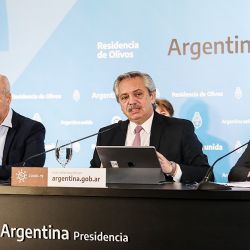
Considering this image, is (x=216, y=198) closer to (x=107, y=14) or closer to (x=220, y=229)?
(x=220, y=229)

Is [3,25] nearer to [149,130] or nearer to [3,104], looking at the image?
[3,104]

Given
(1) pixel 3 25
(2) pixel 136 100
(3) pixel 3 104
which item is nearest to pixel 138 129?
(2) pixel 136 100

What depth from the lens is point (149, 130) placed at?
150 inches

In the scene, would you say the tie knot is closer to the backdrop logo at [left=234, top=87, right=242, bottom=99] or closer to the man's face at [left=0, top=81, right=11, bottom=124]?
the man's face at [left=0, top=81, right=11, bottom=124]

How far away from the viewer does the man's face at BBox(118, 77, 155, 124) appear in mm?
3803

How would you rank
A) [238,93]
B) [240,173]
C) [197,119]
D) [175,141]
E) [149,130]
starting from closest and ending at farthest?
[240,173]
[175,141]
[149,130]
[238,93]
[197,119]

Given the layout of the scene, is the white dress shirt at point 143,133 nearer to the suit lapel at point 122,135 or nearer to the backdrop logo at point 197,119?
the suit lapel at point 122,135

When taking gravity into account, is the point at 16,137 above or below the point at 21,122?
below

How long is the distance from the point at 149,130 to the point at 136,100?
21 cm

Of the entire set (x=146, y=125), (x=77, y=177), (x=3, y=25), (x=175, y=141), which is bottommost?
(x=77, y=177)

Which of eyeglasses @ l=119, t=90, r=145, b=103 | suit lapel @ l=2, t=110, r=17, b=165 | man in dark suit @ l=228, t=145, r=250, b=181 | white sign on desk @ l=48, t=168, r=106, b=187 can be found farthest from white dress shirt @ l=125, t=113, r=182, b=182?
white sign on desk @ l=48, t=168, r=106, b=187

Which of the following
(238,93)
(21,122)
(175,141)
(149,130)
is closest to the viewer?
(175,141)

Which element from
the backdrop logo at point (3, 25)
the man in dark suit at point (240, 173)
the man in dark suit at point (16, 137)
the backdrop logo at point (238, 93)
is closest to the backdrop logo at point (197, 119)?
the backdrop logo at point (238, 93)

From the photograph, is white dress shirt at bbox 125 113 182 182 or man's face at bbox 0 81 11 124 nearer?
white dress shirt at bbox 125 113 182 182
